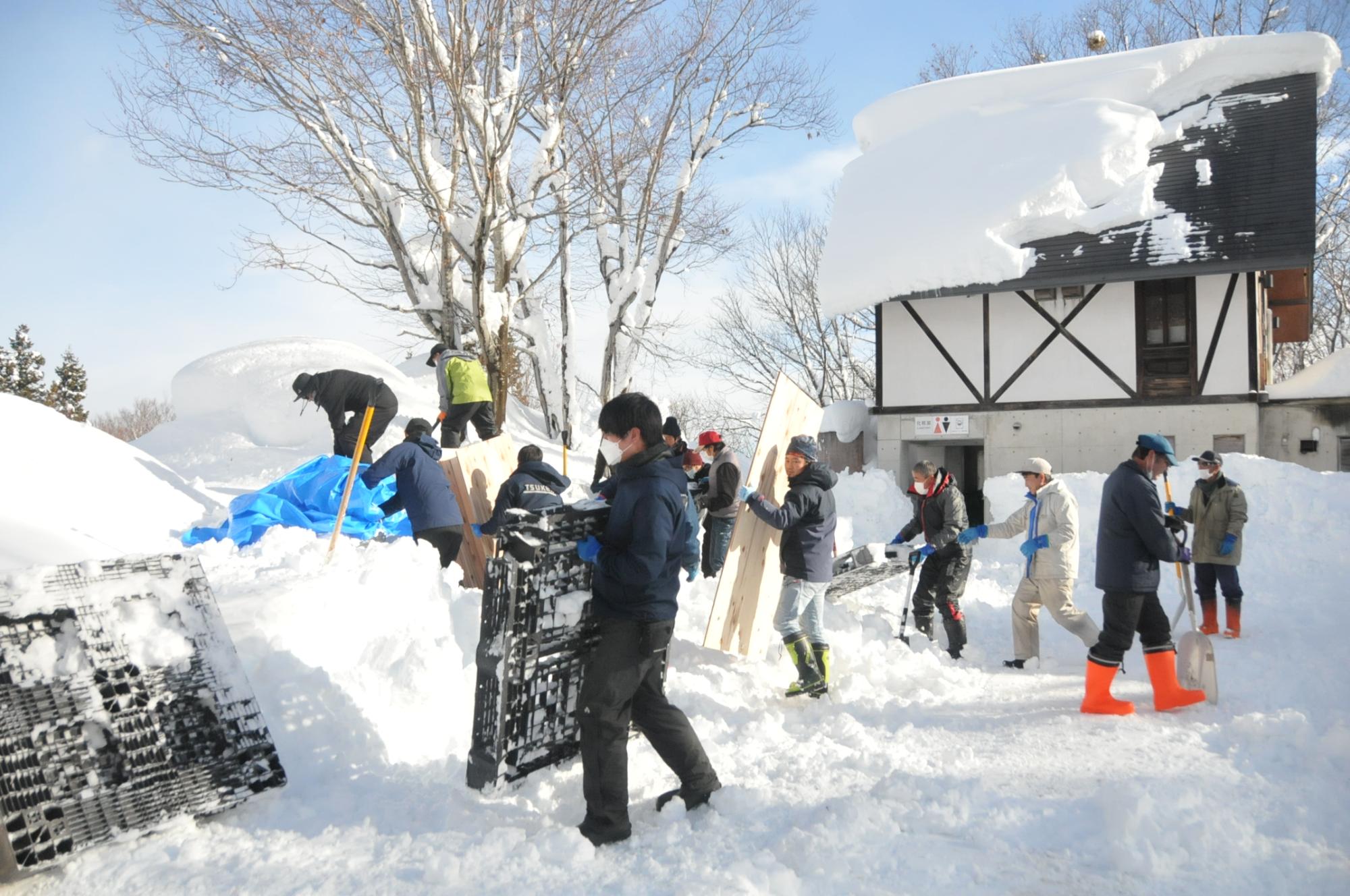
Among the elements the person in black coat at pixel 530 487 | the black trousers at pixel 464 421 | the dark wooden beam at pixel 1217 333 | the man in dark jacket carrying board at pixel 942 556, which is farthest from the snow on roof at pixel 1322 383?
the person in black coat at pixel 530 487

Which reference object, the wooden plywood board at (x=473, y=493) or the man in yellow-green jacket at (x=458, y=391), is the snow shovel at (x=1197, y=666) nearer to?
the wooden plywood board at (x=473, y=493)

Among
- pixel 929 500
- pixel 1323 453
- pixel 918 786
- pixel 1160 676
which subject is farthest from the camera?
pixel 1323 453

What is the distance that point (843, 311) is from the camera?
16.8 meters

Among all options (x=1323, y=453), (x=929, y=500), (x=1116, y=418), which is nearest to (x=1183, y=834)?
(x=929, y=500)

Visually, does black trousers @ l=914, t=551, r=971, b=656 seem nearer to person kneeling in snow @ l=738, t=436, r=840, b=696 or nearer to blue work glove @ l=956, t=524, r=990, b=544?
blue work glove @ l=956, t=524, r=990, b=544

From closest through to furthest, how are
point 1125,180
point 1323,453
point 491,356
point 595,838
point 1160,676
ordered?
1. point 595,838
2. point 1160,676
3. point 491,356
4. point 1323,453
5. point 1125,180

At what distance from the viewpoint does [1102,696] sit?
5.17 metres

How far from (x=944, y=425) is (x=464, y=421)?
9443mm

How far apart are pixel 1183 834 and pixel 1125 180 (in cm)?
1550

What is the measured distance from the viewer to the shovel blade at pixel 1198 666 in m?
5.28

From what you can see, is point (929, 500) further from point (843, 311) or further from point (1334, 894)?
point (843, 311)

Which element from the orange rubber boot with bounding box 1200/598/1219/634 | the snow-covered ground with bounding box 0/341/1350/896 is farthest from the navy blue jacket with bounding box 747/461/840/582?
the orange rubber boot with bounding box 1200/598/1219/634

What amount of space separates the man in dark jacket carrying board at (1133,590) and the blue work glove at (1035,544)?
893mm

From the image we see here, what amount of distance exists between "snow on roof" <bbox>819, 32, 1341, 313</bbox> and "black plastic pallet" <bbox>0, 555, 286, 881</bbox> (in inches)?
569
